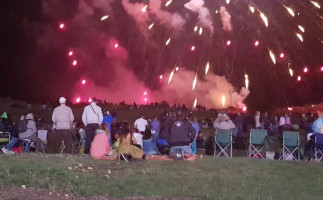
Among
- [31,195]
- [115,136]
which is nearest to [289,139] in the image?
[115,136]

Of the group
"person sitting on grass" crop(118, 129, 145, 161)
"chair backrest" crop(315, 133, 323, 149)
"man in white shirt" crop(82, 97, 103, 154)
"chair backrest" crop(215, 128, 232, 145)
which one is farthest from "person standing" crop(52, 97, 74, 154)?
"chair backrest" crop(315, 133, 323, 149)

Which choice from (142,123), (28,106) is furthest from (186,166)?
(28,106)

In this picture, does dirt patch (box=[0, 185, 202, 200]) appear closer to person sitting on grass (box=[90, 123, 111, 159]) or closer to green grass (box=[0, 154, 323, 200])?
green grass (box=[0, 154, 323, 200])

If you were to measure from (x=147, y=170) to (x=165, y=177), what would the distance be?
88cm

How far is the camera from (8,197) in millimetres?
9227

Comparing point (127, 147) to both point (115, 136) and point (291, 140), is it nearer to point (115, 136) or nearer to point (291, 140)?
point (115, 136)

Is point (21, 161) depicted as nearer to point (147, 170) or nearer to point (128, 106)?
point (147, 170)

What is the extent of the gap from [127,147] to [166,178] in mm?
3475

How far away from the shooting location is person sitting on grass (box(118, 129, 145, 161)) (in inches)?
596

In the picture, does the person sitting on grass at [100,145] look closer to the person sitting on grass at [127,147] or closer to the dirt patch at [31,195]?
the person sitting on grass at [127,147]

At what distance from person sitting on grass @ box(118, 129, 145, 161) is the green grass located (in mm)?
713

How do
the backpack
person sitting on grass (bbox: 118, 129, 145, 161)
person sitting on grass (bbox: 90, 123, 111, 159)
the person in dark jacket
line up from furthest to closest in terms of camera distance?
1. the backpack
2. the person in dark jacket
3. person sitting on grass (bbox: 90, 123, 111, 159)
4. person sitting on grass (bbox: 118, 129, 145, 161)

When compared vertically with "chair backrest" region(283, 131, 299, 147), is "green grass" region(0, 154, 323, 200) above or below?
below

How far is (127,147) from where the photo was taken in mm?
15305
